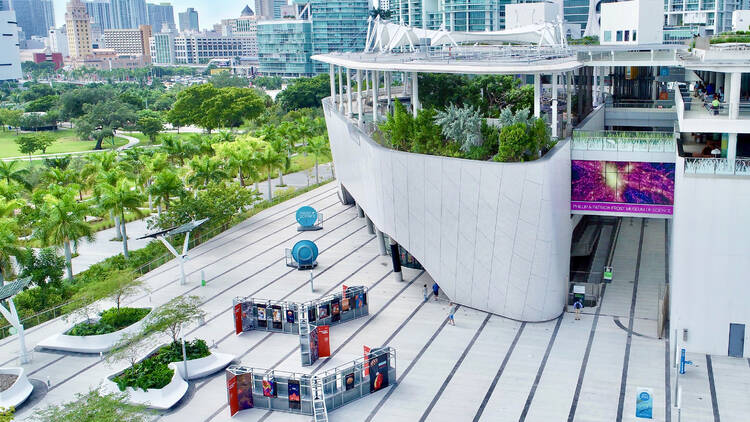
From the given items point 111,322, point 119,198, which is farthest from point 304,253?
point 119,198

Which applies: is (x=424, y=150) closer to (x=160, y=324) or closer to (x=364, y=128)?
(x=364, y=128)

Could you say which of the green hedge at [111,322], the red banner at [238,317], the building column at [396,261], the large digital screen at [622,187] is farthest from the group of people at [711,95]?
the green hedge at [111,322]

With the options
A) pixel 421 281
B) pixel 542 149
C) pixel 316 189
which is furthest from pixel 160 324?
pixel 316 189

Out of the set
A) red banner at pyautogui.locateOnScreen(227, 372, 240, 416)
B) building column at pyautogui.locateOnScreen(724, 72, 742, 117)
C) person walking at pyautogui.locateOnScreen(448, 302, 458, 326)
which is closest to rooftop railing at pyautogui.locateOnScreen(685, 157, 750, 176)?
building column at pyautogui.locateOnScreen(724, 72, 742, 117)

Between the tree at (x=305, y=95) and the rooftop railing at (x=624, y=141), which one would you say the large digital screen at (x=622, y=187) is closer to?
the rooftop railing at (x=624, y=141)

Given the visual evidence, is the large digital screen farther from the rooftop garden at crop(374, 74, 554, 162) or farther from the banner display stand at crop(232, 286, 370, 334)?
the banner display stand at crop(232, 286, 370, 334)
